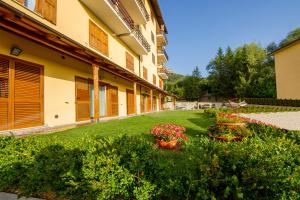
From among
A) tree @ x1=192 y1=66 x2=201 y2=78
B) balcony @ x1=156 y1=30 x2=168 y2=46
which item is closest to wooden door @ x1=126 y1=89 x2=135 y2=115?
balcony @ x1=156 y1=30 x2=168 y2=46

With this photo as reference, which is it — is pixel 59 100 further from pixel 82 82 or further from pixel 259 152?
pixel 259 152

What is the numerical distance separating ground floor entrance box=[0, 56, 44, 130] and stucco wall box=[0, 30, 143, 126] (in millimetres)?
273

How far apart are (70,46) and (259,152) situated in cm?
708

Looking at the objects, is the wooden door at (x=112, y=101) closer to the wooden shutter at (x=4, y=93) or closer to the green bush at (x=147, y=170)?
the wooden shutter at (x=4, y=93)

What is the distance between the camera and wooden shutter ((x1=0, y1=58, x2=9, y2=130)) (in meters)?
6.31

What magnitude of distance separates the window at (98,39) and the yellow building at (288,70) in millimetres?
26467

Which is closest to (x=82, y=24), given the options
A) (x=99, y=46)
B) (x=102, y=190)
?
(x=99, y=46)

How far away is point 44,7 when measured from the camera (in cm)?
810

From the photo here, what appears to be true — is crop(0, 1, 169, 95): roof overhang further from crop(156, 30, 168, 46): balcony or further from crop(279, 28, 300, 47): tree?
crop(279, 28, 300, 47): tree

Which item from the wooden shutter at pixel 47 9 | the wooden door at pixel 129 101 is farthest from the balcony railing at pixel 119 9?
the wooden door at pixel 129 101

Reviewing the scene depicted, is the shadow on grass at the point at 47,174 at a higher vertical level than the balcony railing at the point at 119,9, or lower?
lower

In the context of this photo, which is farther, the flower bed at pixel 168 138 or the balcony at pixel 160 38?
the balcony at pixel 160 38

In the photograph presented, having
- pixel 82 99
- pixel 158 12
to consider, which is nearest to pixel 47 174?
pixel 82 99

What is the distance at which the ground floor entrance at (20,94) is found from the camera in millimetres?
6434
